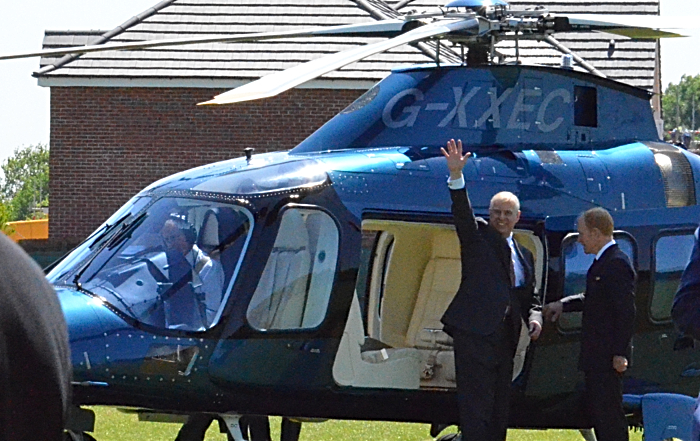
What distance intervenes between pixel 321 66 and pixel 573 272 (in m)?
1.93

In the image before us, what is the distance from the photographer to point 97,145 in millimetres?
21922

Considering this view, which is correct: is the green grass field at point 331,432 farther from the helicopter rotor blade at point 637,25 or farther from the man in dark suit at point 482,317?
the helicopter rotor blade at point 637,25

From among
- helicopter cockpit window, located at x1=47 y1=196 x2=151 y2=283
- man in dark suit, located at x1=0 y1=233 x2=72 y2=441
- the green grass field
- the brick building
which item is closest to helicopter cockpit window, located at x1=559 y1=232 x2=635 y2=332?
helicopter cockpit window, located at x1=47 y1=196 x2=151 y2=283

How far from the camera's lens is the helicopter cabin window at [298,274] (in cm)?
671

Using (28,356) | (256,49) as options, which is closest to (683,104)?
(256,49)

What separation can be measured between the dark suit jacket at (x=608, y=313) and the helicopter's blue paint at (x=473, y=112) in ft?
3.67

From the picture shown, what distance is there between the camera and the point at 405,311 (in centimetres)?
821

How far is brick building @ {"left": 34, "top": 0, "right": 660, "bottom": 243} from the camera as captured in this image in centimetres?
2139

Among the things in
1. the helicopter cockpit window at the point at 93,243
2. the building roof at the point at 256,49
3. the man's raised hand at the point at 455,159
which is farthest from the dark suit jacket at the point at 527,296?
the building roof at the point at 256,49

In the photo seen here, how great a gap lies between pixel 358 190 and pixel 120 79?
50.2 feet

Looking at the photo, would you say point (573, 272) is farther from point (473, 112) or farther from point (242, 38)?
point (242, 38)

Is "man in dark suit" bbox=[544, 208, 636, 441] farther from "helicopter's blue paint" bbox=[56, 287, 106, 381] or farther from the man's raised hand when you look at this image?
"helicopter's blue paint" bbox=[56, 287, 106, 381]

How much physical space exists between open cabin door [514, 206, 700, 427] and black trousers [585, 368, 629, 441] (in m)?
0.35

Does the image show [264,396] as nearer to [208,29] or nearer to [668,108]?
[208,29]
